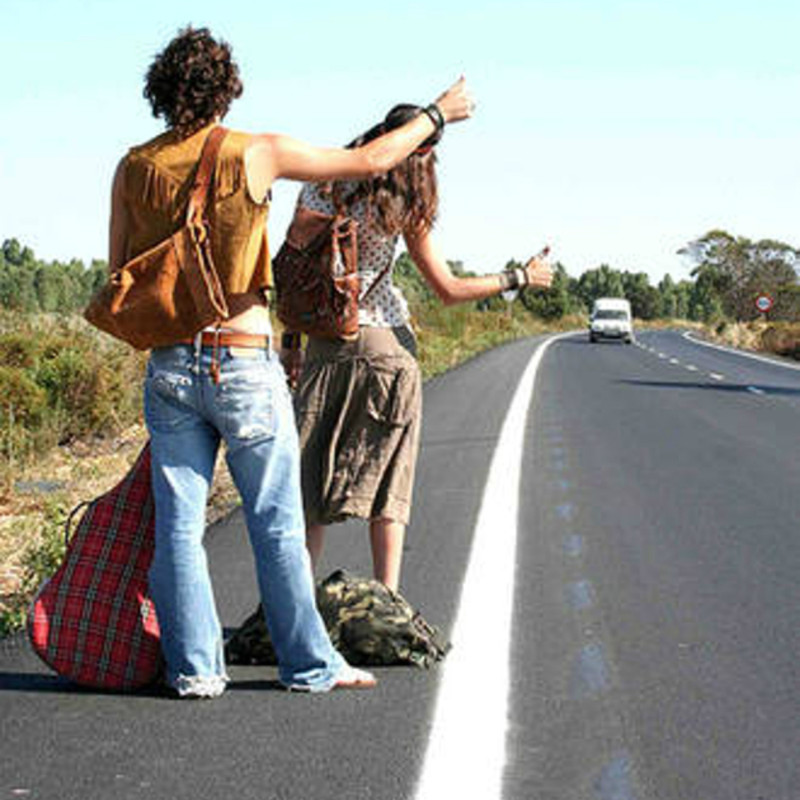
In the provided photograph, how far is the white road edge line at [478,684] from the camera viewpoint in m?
4.19

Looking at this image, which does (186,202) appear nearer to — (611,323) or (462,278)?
(462,278)

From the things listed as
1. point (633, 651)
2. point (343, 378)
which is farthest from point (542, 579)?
point (343, 378)

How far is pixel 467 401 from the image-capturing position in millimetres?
20359

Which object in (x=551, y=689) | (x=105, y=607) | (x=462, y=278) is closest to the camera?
(x=105, y=607)

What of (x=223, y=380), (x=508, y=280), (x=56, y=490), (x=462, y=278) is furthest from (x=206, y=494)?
(x=56, y=490)

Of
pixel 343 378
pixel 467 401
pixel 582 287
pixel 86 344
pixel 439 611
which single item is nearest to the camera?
pixel 343 378

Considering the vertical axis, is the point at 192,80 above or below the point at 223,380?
above

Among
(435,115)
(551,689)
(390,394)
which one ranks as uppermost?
(435,115)

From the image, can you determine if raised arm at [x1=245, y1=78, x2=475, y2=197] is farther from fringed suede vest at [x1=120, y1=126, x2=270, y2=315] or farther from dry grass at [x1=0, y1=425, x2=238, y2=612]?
dry grass at [x1=0, y1=425, x2=238, y2=612]

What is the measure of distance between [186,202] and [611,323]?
55952 millimetres

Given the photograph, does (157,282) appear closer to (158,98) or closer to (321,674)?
(158,98)

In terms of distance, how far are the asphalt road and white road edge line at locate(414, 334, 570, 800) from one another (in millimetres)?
23

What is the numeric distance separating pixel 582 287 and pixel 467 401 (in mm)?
164909

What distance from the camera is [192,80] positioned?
4.59 meters
